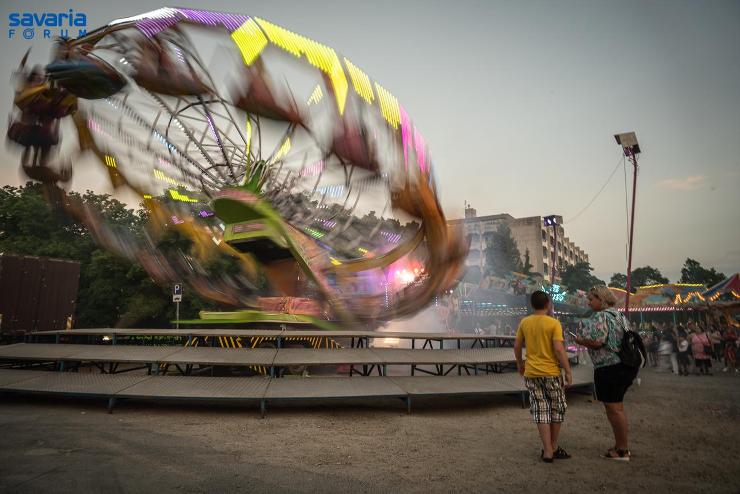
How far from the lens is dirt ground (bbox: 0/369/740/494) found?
10.7ft

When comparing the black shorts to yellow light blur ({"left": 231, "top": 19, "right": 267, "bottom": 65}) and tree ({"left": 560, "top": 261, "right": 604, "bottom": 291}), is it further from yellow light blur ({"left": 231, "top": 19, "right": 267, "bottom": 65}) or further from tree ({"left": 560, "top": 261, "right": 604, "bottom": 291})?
tree ({"left": 560, "top": 261, "right": 604, "bottom": 291})

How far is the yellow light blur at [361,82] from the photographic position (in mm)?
12211

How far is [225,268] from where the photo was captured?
26484 mm

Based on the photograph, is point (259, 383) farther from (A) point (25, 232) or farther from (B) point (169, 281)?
(A) point (25, 232)

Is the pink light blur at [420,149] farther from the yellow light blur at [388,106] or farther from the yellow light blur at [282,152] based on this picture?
the yellow light blur at [282,152]

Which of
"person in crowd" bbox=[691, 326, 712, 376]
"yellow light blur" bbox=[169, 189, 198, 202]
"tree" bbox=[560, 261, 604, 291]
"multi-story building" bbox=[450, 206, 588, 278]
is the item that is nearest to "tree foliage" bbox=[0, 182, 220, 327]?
"yellow light blur" bbox=[169, 189, 198, 202]

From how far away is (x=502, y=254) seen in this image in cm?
5912

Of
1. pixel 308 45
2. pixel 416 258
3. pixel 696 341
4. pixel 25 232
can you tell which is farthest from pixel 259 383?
pixel 25 232

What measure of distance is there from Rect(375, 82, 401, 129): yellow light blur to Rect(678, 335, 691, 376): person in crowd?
13.2m

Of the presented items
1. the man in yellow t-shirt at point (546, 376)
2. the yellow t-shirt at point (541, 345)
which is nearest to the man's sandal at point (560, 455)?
the man in yellow t-shirt at point (546, 376)

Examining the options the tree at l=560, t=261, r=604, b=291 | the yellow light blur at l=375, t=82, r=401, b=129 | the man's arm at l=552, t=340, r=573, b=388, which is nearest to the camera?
the man's arm at l=552, t=340, r=573, b=388

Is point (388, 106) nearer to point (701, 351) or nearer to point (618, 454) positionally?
point (618, 454)

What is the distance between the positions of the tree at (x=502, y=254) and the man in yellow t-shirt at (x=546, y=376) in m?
55.1

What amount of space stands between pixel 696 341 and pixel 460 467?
14.8 metres
